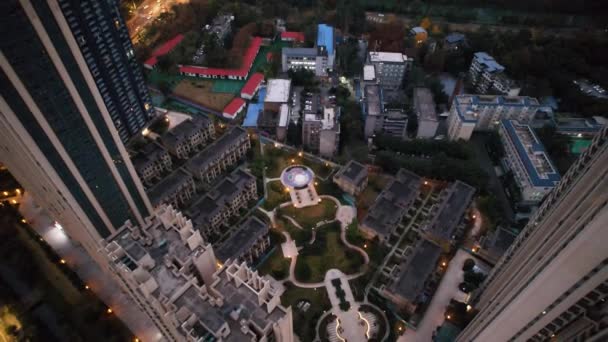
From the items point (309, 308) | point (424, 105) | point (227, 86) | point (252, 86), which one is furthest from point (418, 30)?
point (309, 308)

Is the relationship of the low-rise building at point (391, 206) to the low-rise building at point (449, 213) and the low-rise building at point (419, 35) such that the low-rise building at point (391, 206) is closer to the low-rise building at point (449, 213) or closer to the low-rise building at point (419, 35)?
the low-rise building at point (449, 213)

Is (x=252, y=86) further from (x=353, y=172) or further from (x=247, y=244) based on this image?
(x=247, y=244)

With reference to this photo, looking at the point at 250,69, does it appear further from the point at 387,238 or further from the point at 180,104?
the point at 387,238

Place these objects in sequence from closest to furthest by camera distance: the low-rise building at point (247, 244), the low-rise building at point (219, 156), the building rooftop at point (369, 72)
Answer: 1. the low-rise building at point (247, 244)
2. the low-rise building at point (219, 156)
3. the building rooftop at point (369, 72)

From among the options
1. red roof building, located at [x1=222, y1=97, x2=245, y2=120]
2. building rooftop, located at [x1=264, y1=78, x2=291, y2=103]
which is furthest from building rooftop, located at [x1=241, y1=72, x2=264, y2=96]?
building rooftop, located at [x1=264, y1=78, x2=291, y2=103]

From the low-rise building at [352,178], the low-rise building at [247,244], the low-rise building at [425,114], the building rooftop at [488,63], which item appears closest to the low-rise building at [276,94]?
the low-rise building at [352,178]

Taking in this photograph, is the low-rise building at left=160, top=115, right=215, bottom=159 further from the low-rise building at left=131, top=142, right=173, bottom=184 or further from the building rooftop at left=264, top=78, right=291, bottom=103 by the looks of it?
the building rooftop at left=264, top=78, right=291, bottom=103
